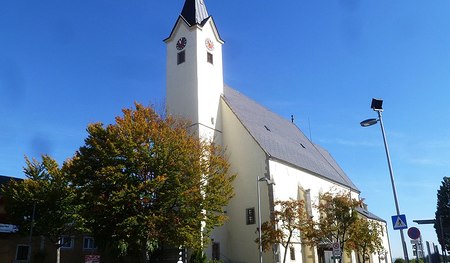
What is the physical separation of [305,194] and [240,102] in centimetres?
1177

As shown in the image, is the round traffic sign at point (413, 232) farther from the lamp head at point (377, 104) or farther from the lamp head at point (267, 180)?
the lamp head at point (267, 180)

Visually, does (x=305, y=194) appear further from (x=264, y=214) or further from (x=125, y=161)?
(x=125, y=161)

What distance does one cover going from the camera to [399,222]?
16.0m

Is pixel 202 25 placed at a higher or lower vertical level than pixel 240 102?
higher

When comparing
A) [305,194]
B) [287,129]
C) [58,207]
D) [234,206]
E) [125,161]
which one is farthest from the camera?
[287,129]

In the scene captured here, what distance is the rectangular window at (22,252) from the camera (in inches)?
1271

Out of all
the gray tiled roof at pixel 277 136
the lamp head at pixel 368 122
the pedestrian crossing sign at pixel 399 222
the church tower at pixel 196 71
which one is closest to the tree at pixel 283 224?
the gray tiled roof at pixel 277 136

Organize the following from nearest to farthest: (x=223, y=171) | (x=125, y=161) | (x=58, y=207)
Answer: (x=125, y=161)
(x=223, y=171)
(x=58, y=207)

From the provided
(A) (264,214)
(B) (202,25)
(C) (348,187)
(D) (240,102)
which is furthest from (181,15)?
(C) (348,187)

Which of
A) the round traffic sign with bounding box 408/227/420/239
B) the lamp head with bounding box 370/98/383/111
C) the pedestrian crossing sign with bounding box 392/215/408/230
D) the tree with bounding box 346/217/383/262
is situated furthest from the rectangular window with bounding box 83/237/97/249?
the round traffic sign with bounding box 408/227/420/239

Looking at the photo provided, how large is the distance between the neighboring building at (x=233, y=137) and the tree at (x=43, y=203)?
11.3m

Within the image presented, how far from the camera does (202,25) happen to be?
38312 mm

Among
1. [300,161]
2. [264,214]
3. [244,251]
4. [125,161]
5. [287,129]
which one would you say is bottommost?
[244,251]

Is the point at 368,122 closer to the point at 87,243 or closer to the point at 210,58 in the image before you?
the point at 210,58
